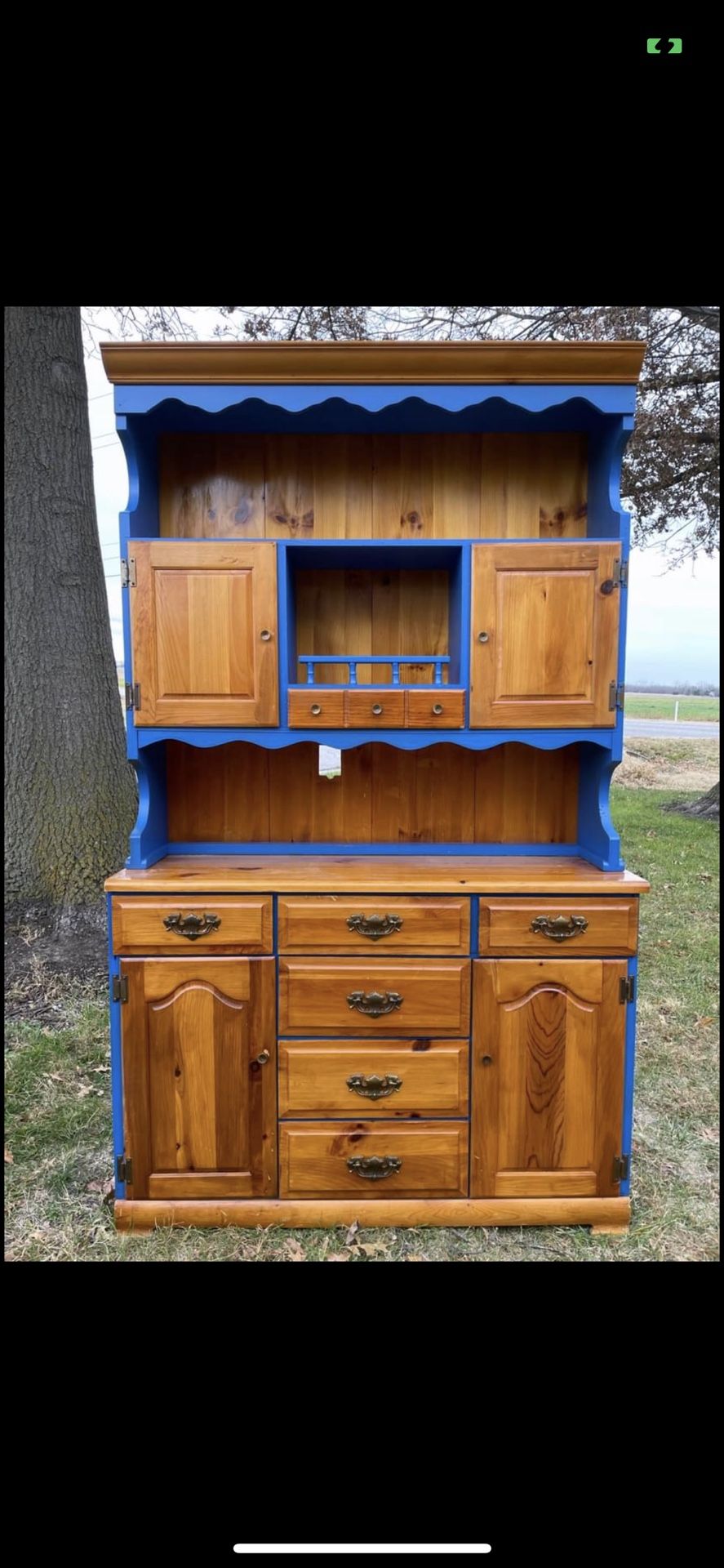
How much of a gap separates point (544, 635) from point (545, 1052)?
1044 millimetres

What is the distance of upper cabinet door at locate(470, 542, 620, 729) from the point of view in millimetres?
1741

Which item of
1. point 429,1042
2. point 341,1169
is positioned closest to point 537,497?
point 429,1042

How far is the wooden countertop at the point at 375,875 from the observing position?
1719 millimetres

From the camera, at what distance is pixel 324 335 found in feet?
11.1

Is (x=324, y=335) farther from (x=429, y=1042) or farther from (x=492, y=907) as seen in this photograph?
(x=429, y=1042)

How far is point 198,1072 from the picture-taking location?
5.66 ft

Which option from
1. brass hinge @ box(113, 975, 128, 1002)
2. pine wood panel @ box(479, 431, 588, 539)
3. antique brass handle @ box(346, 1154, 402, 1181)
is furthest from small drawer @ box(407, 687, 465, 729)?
antique brass handle @ box(346, 1154, 402, 1181)

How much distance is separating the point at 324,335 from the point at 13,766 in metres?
2.51

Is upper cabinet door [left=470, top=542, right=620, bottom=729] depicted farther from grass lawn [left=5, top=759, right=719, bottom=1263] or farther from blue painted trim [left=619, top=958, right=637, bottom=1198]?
grass lawn [left=5, top=759, right=719, bottom=1263]

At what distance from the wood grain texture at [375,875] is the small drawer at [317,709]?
15.5 inches

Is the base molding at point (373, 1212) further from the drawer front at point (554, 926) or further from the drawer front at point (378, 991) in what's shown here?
the drawer front at point (554, 926)

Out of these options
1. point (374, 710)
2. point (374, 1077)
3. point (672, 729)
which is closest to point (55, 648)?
point (374, 710)

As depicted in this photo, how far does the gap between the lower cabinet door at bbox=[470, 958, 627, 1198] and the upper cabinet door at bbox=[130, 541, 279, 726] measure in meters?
0.91

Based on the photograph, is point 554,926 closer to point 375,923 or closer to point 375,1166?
point 375,923
